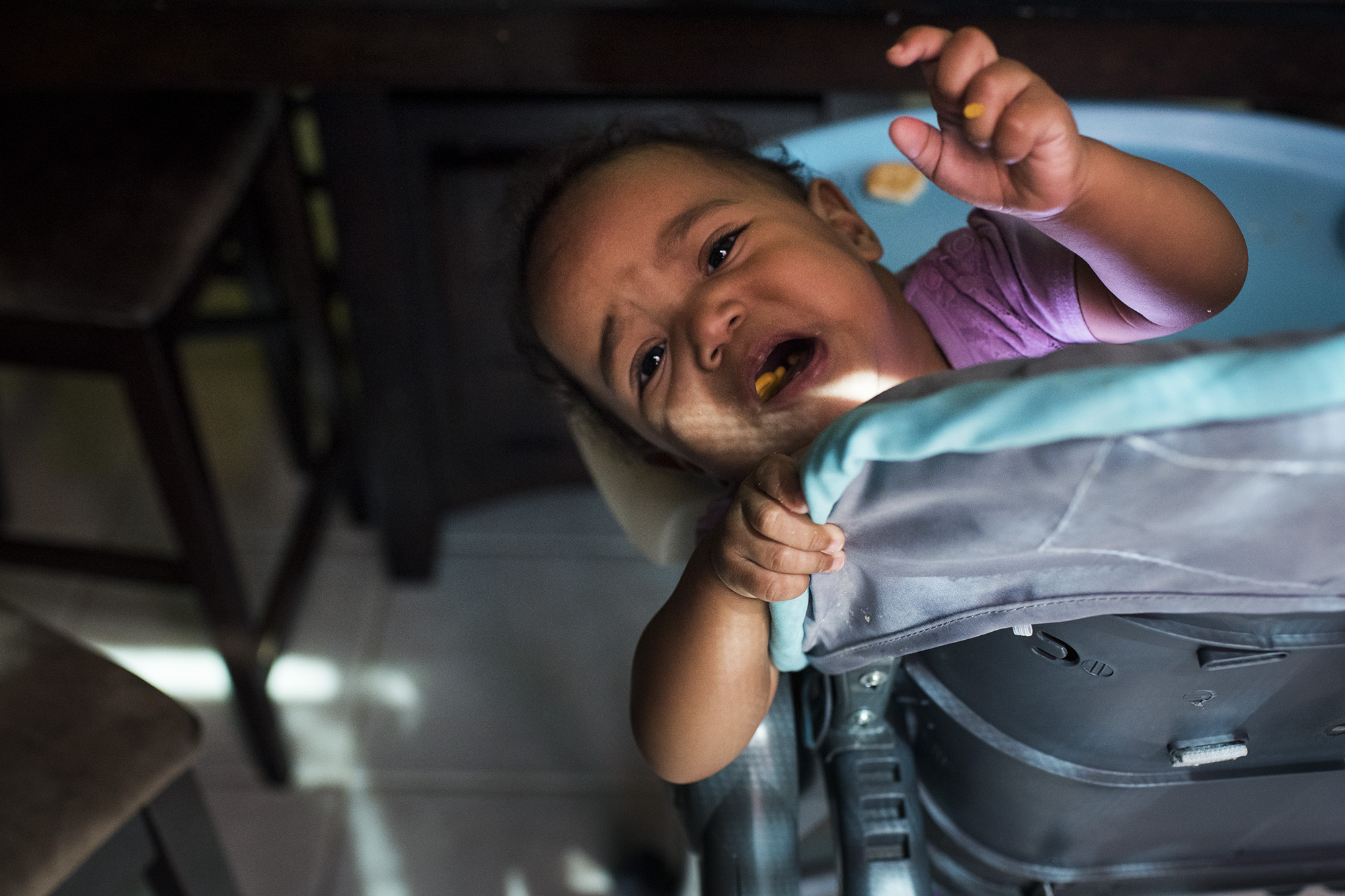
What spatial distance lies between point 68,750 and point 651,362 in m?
0.50

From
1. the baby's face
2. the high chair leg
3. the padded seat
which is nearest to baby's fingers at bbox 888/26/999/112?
the baby's face

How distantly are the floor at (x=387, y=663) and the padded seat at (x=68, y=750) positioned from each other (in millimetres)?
454

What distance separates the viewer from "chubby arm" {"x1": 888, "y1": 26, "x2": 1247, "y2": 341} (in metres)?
0.44

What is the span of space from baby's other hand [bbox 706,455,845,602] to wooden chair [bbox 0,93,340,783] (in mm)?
682

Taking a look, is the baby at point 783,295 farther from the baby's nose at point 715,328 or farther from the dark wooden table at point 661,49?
the dark wooden table at point 661,49

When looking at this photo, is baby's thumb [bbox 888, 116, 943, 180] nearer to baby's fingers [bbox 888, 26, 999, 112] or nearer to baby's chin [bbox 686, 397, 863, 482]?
baby's fingers [bbox 888, 26, 999, 112]

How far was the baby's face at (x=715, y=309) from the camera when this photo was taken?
581 mm

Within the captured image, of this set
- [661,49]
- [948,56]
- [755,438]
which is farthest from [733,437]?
[661,49]

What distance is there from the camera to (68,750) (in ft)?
2.41

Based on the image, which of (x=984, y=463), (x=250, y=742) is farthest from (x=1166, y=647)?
(x=250, y=742)

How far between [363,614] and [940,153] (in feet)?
3.83

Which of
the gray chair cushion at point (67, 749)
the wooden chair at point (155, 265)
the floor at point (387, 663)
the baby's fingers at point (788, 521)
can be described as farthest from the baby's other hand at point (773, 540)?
the floor at point (387, 663)

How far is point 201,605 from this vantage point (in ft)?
3.80

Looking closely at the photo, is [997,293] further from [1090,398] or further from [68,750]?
[68,750]
